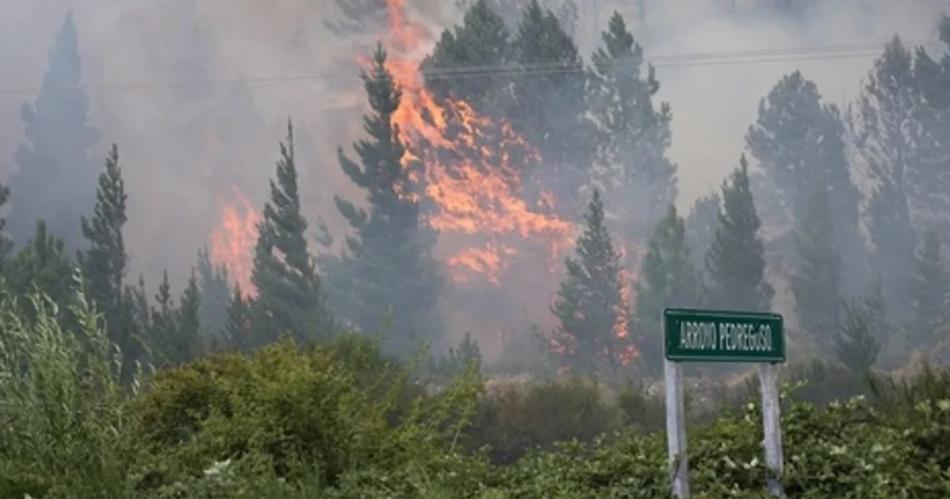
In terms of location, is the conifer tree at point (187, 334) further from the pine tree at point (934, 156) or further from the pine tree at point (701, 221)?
the pine tree at point (934, 156)

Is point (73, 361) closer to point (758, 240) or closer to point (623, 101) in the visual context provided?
point (758, 240)

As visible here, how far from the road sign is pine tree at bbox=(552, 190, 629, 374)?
46.7m

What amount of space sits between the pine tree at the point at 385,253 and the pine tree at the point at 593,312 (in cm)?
618

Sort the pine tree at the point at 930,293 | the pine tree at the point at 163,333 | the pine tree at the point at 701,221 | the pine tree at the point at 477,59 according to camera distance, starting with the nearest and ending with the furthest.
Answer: the pine tree at the point at 163,333 < the pine tree at the point at 930,293 < the pine tree at the point at 477,59 < the pine tree at the point at 701,221

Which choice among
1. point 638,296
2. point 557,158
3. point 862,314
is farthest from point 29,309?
point 862,314

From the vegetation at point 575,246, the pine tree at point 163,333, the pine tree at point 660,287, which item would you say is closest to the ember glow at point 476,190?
the vegetation at point 575,246

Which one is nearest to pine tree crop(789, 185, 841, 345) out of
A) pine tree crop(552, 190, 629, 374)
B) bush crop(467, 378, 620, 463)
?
pine tree crop(552, 190, 629, 374)

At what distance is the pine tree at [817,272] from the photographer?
59.1 meters

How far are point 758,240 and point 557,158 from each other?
1123 cm

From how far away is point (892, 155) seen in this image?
70062 mm

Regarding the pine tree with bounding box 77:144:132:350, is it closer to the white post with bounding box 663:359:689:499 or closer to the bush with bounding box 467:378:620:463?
the bush with bounding box 467:378:620:463

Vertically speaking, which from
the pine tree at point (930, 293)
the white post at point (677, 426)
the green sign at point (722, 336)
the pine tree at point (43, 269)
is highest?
the pine tree at point (930, 293)

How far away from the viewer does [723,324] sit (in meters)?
7.43

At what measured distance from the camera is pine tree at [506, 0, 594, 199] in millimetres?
64938
